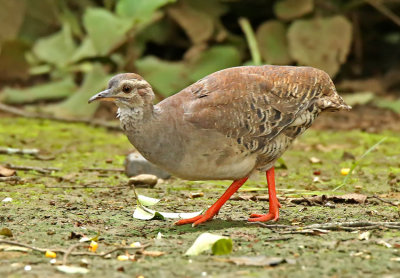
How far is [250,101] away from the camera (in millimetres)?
5008

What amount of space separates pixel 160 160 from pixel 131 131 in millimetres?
244

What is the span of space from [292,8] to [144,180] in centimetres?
465

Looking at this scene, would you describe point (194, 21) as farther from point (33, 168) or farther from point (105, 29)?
point (33, 168)

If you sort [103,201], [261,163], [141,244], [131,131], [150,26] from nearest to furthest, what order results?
[141,244] → [131,131] → [261,163] → [103,201] → [150,26]

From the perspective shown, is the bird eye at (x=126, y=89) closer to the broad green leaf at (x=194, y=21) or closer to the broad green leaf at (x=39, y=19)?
the broad green leaf at (x=194, y=21)

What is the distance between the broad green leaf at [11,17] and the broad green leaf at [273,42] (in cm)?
327

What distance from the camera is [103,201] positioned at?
5.71 metres

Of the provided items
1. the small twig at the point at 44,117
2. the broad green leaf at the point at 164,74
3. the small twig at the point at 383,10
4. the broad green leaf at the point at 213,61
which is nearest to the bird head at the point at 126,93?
the small twig at the point at 44,117

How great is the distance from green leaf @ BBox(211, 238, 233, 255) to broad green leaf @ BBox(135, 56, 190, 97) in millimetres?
5764

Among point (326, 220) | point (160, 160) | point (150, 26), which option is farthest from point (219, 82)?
point (150, 26)

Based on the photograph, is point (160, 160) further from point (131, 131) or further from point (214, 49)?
point (214, 49)

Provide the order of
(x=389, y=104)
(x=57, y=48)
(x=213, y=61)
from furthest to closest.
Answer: (x=57, y=48)
(x=213, y=61)
(x=389, y=104)

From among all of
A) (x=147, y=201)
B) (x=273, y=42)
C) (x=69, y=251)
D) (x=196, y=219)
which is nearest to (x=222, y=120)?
(x=196, y=219)

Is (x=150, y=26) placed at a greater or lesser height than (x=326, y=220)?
greater
